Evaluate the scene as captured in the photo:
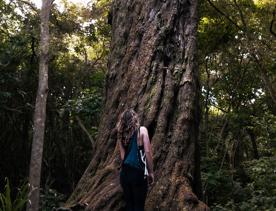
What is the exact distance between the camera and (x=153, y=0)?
267 inches

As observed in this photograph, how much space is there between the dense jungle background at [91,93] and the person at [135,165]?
4.24 meters

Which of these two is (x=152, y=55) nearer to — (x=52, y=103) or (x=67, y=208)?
(x=67, y=208)

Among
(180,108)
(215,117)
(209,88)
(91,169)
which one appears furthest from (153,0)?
(215,117)

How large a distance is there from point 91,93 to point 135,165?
8144mm

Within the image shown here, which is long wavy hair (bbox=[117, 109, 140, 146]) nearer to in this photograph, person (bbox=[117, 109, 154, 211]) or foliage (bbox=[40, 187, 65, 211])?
person (bbox=[117, 109, 154, 211])

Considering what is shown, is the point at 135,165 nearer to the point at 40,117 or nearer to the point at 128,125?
the point at 128,125

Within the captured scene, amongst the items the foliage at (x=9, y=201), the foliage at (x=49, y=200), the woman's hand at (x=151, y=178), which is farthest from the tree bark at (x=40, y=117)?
the woman's hand at (x=151, y=178)

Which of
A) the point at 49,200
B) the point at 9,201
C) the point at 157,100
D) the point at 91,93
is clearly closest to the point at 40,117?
the point at 49,200

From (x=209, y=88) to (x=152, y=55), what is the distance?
11754mm

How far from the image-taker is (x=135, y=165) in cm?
487

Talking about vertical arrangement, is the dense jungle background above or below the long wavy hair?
above

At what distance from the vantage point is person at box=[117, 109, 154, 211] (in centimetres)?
487

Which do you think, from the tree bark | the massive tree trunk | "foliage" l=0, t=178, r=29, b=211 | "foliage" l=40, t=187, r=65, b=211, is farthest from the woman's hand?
"foliage" l=40, t=187, r=65, b=211

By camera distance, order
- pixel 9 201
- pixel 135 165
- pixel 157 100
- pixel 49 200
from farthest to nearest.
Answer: pixel 49 200 → pixel 9 201 → pixel 157 100 → pixel 135 165
